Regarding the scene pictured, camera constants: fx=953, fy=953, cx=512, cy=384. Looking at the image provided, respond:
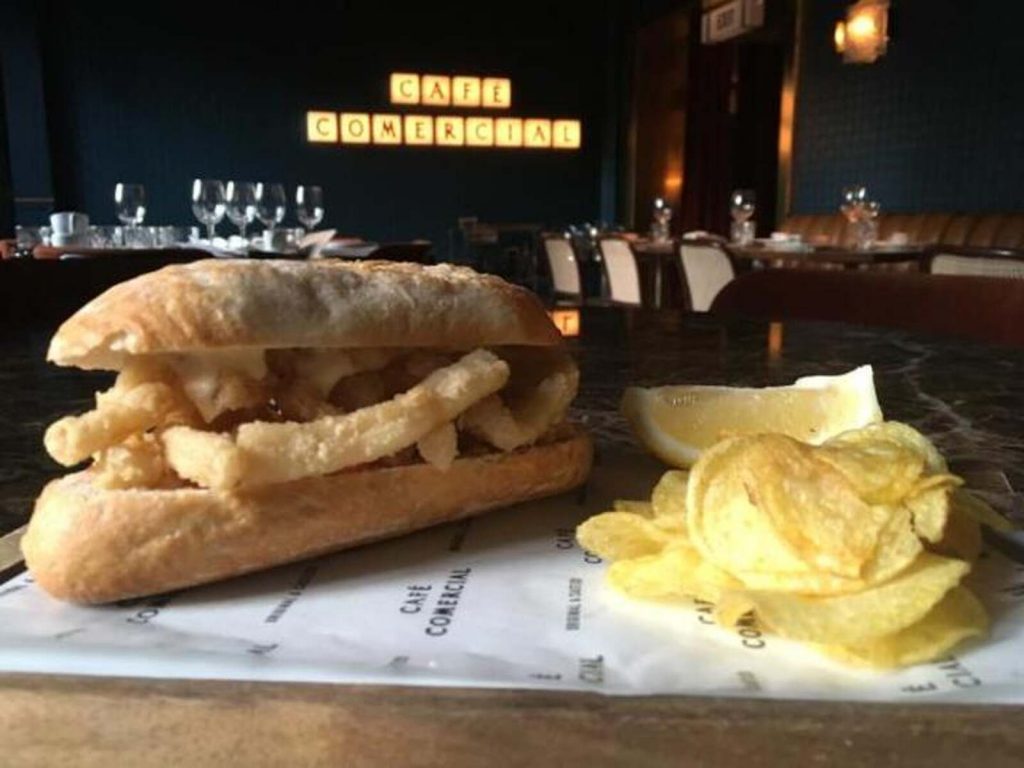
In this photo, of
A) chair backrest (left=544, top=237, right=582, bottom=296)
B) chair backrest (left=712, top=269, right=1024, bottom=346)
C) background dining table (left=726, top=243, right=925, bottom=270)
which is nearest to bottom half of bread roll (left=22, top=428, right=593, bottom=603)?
chair backrest (left=712, top=269, right=1024, bottom=346)

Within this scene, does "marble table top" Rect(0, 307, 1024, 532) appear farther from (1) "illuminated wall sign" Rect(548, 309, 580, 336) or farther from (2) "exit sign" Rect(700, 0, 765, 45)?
(2) "exit sign" Rect(700, 0, 765, 45)

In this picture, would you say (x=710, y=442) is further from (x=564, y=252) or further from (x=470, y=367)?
(x=564, y=252)

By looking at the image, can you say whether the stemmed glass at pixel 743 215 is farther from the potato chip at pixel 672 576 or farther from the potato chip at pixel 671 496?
the potato chip at pixel 672 576

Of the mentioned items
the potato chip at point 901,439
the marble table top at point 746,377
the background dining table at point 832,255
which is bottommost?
the background dining table at point 832,255

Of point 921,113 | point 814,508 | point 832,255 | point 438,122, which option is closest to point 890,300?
point 814,508

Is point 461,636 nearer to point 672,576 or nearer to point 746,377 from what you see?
point 672,576

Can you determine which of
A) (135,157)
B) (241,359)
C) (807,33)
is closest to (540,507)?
(241,359)

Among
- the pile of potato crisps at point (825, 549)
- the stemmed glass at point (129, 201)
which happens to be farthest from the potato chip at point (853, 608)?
the stemmed glass at point (129, 201)
